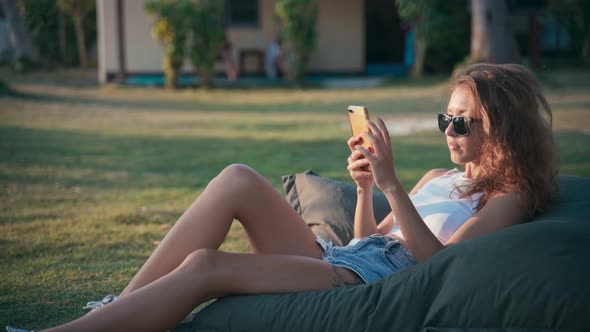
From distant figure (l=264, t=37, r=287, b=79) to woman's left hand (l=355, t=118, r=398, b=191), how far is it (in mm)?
16410

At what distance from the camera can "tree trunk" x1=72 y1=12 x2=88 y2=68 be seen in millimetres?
23391

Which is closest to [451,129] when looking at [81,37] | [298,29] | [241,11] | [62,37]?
[298,29]

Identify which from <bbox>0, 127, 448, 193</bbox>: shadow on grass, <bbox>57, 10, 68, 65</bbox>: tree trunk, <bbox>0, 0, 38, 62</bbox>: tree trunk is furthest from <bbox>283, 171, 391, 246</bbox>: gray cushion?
<bbox>57, 10, 68, 65</bbox>: tree trunk

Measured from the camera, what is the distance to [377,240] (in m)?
3.16

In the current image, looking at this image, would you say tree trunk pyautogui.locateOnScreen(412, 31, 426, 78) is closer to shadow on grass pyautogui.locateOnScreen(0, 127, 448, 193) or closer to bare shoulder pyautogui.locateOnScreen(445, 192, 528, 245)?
shadow on grass pyautogui.locateOnScreen(0, 127, 448, 193)

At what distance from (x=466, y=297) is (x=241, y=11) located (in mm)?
18404

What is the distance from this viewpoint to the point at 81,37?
78.3 ft

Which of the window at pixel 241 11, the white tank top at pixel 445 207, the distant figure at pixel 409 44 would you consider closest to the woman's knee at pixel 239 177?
the white tank top at pixel 445 207

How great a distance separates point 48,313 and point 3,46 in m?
22.5

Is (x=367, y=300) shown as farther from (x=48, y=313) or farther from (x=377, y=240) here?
(x=48, y=313)

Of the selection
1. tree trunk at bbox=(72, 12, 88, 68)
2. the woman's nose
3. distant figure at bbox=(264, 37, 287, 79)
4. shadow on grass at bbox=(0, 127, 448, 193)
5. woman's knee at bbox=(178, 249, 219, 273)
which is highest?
tree trunk at bbox=(72, 12, 88, 68)

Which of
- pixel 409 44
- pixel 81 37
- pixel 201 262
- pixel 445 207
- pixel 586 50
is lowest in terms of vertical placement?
pixel 201 262

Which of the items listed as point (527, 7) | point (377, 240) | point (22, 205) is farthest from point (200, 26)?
point (377, 240)

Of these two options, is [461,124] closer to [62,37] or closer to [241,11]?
[241,11]
